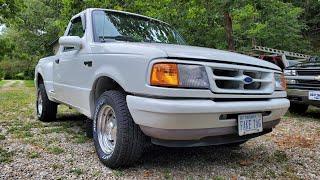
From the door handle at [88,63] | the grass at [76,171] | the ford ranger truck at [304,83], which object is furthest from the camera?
the ford ranger truck at [304,83]

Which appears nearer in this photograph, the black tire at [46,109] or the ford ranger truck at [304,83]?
the black tire at [46,109]

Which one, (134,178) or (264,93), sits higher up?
(264,93)

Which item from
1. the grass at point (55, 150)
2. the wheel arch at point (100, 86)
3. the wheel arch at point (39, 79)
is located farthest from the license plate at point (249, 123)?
the wheel arch at point (39, 79)

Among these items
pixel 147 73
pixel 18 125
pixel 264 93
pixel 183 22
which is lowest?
pixel 18 125

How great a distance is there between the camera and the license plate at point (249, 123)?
3.26 m

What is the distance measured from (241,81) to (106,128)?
146cm

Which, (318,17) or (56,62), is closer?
(56,62)

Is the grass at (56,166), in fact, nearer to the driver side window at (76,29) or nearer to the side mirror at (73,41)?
the side mirror at (73,41)

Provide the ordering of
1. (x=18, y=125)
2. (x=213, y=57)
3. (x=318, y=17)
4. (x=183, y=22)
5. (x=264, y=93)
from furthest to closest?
(x=318, y=17) < (x=183, y=22) < (x=18, y=125) < (x=264, y=93) < (x=213, y=57)

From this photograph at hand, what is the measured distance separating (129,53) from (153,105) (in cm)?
67

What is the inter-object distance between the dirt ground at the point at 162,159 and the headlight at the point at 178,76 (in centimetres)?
92

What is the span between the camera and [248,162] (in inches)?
154

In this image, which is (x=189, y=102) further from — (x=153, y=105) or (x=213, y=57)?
(x=213, y=57)

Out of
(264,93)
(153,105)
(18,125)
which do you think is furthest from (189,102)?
(18,125)
